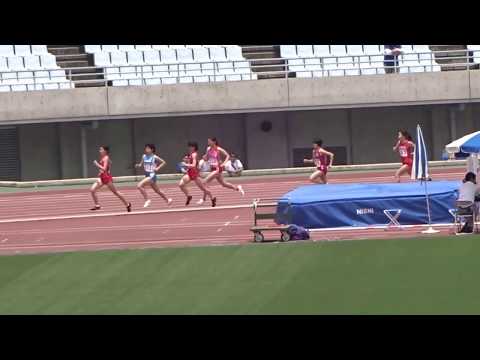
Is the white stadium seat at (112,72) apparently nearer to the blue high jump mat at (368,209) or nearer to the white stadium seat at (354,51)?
the white stadium seat at (354,51)

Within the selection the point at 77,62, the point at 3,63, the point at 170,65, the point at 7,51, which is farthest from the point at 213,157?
the point at 7,51

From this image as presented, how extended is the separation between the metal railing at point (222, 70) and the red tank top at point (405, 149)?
360 inches

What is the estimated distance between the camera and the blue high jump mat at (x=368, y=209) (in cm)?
1820

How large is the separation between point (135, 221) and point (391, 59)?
15.6m

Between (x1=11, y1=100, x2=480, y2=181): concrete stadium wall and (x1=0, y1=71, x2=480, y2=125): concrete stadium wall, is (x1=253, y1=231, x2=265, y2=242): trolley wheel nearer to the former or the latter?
(x1=0, y1=71, x2=480, y2=125): concrete stadium wall

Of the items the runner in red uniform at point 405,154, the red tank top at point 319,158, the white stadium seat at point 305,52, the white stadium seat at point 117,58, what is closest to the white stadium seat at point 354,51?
the white stadium seat at point 305,52
